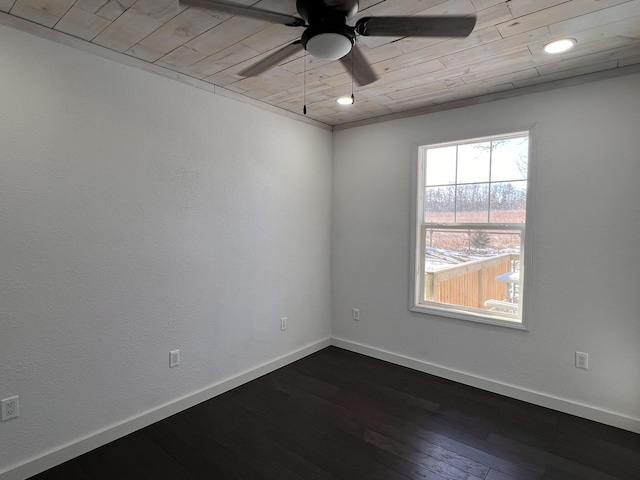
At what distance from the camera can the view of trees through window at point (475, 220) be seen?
9.48 ft

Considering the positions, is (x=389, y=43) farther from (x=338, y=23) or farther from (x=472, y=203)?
(x=472, y=203)

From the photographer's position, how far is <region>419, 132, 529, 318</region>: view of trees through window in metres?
2.89

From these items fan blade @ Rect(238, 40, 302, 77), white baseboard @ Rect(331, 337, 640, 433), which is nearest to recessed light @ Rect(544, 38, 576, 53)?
fan blade @ Rect(238, 40, 302, 77)

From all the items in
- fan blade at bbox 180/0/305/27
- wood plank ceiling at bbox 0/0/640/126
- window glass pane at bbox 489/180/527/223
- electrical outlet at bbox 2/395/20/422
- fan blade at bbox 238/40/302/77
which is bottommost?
electrical outlet at bbox 2/395/20/422

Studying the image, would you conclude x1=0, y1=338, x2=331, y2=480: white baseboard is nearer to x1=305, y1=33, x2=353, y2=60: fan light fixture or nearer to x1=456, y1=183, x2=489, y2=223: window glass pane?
x1=456, y1=183, x2=489, y2=223: window glass pane

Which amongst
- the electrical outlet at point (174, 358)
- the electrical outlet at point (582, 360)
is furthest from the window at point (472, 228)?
the electrical outlet at point (174, 358)

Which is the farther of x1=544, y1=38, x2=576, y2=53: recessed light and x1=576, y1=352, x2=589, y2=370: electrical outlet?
x1=576, y1=352, x2=589, y2=370: electrical outlet

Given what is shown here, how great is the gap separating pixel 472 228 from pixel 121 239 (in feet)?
9.10

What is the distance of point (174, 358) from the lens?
2586 millimetres

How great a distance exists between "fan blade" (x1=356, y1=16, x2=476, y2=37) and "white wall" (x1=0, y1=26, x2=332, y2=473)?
1.64 meters

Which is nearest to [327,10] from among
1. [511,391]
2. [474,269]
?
[474,269]

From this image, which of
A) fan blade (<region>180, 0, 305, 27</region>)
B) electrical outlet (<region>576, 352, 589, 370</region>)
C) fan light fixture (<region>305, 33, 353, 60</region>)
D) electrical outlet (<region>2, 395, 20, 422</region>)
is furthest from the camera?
electrical outlet (<region>576, 352, 589, 370</region>)

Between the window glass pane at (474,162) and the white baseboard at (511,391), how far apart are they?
5.71ft

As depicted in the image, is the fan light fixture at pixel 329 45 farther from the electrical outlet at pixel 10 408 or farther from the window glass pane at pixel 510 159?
the electrical outlet at pixel 10 408
